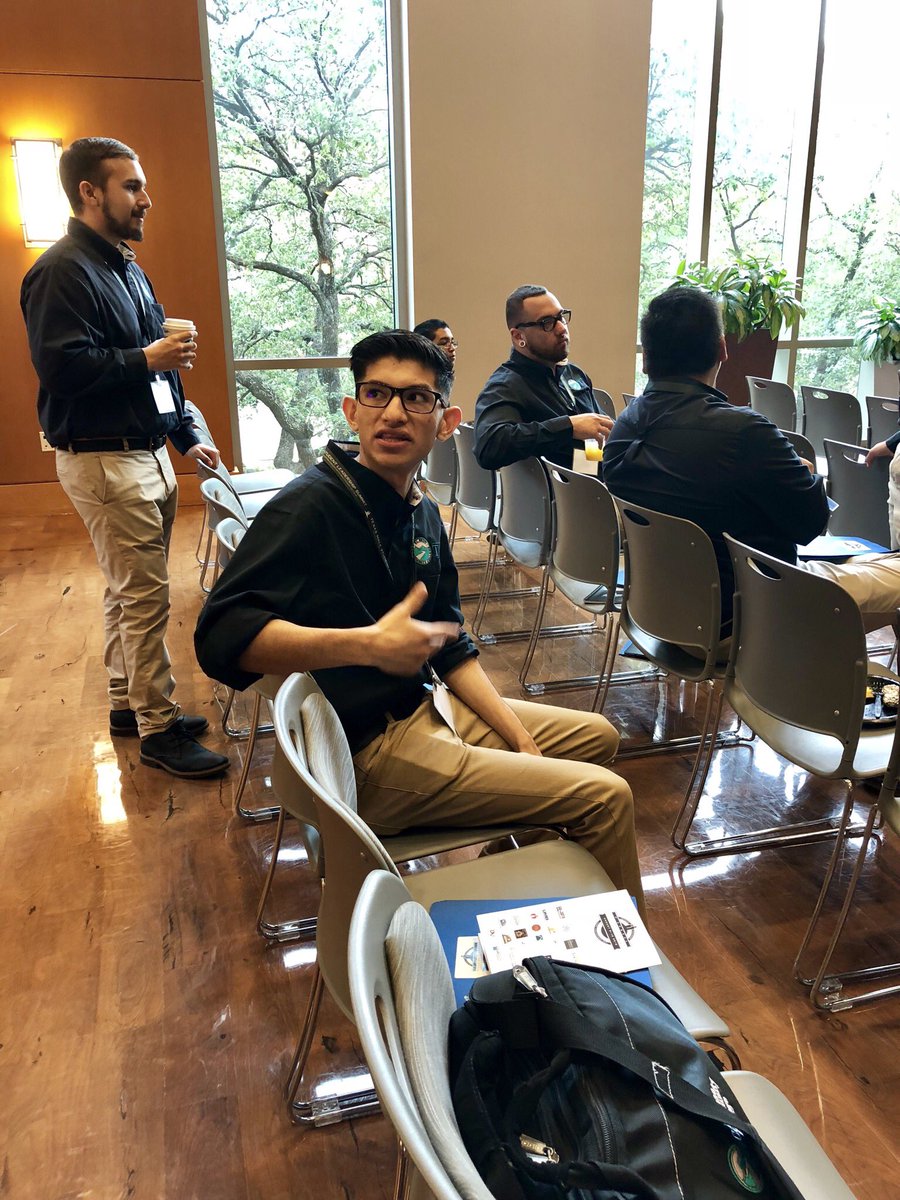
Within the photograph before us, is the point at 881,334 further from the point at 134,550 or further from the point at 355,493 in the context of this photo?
the point at 355,493

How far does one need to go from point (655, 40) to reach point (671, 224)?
4.51ft

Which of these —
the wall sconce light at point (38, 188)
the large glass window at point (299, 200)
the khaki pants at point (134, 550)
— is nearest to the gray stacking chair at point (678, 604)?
the khaki pants at point (134, 550)

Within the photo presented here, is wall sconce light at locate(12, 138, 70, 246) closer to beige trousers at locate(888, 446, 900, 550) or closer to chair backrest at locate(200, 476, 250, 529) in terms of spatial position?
chair backrest at locate(200, 476, 250, 529)

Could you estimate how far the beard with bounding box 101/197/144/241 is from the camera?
265 centimetres

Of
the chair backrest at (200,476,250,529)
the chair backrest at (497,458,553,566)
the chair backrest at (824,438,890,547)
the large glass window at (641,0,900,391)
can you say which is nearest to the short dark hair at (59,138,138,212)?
the chair backrest at (200,476,250,529)

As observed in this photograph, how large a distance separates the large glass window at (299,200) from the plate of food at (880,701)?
5.33m

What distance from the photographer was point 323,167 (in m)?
6.47

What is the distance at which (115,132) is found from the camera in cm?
572

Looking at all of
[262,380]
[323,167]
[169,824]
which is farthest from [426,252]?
[169,824]

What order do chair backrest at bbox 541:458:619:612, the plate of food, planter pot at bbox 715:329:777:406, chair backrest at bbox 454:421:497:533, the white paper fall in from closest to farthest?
the white paper
the plate of food
chair backrest at bbox 541:458:619:612
chair backrest at bbox 454:421:497:533
planter pot at bbox 715:329:777:406

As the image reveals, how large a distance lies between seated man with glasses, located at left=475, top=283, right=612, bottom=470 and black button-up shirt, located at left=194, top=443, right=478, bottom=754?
180 centimetres

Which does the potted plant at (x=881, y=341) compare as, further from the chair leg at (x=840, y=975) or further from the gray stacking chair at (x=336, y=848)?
the gray stacking chair at (x=336, y=848)

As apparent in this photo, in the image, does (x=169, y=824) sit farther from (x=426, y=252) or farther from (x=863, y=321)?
(x=863, y=321)

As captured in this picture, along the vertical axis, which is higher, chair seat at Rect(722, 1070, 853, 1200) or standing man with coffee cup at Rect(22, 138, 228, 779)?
standing man with coffee cup at Rect(22, 138, 228, 779)
